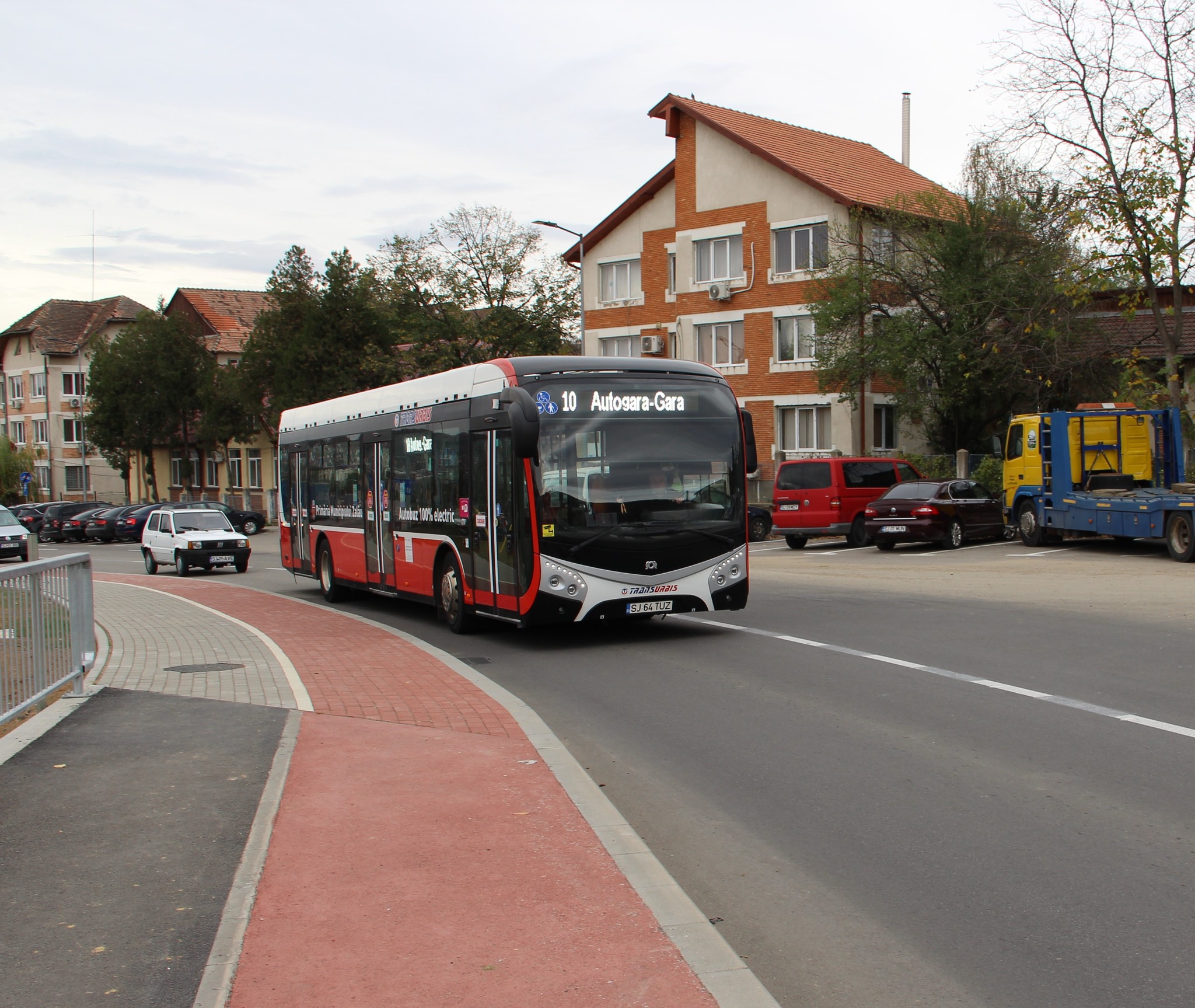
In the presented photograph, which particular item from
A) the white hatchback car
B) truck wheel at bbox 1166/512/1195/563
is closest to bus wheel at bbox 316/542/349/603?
the white hatchback car

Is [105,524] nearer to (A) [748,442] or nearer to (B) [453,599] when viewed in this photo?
(B) [453,599]

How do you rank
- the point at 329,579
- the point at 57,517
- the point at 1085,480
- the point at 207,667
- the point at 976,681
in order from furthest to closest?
the point at 57,517, the point at 1085,480, the point at 329,579, the point at 207,667, the point at 976,681

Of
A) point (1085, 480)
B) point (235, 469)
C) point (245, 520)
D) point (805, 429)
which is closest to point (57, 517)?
point (245, 520)

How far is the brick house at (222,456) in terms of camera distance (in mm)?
63438

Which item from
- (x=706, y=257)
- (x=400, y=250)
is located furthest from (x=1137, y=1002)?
(x=400, y=250)

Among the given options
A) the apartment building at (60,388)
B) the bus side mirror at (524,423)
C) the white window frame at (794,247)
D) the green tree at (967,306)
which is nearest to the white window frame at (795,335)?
the white window frame at (794,247)

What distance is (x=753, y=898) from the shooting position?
510 centimetres

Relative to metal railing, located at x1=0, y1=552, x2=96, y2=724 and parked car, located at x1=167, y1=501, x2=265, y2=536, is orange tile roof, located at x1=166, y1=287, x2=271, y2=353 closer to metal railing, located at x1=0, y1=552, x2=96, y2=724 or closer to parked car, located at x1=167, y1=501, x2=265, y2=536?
parked car, located at x1=167, y1=501, x2=265, y2=536

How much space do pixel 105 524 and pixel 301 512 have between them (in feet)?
110

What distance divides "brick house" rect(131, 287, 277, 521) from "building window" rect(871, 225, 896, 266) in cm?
3378

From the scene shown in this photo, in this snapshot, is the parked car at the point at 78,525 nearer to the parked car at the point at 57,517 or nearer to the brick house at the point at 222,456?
the parked car at the point at 57,517

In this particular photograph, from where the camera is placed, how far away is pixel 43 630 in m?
8.73

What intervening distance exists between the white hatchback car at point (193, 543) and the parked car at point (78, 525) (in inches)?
921

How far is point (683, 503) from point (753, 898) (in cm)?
770
